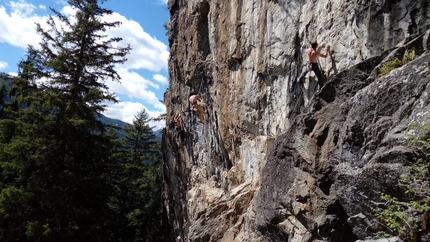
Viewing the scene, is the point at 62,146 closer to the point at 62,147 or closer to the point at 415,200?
the point at 62,147

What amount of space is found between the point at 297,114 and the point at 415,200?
5.44 meters

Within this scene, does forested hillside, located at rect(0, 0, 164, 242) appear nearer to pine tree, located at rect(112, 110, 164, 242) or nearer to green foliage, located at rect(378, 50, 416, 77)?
pine tree, located at rect(112, 110, 164, 242)

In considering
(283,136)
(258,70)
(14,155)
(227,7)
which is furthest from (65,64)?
(283,136)

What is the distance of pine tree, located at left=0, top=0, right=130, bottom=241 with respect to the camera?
14.8 m

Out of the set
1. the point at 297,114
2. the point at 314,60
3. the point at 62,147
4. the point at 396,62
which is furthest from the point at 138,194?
the point at 396,62

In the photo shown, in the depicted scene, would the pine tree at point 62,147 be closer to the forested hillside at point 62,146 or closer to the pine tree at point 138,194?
the forested hillside at point 62,146

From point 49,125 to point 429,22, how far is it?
15069 mm

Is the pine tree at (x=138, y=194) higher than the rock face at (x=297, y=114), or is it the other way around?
the rock face at (x=297, y=114)

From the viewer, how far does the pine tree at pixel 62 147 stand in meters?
14.8

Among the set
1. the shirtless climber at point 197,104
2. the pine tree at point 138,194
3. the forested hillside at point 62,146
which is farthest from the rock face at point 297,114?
the pine tree at point 138,194

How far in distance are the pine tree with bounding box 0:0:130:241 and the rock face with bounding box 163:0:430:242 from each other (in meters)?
4.66

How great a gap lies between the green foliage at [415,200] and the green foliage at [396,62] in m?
1.88

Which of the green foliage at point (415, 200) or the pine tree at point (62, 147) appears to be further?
the pine tree at point (62, 147)

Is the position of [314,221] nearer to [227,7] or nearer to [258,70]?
[258,70]
